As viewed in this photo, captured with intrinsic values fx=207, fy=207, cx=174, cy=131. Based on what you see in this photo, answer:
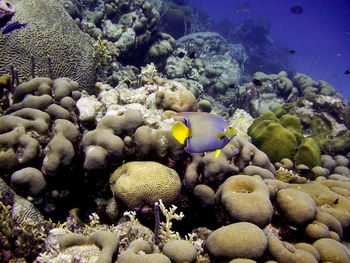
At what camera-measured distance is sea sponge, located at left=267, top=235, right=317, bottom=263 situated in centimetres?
222

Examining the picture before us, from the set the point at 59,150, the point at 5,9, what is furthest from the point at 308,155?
the point at 5,9

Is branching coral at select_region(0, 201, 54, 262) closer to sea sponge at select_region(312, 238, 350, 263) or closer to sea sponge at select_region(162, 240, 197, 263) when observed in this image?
sea sponge at select_region(162, 240, 197, 263)

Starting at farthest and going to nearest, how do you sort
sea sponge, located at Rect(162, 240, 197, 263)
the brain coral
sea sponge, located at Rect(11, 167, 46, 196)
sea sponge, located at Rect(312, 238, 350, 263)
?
the brain coral < sea sponge, located at Rect(11, 167, 46, 196) < sea sponge, located at Rect(312, 238, 350, 263) < sea sponge, located at Rect(162, 240, 197, 263)

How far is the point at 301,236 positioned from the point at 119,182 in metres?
2.54

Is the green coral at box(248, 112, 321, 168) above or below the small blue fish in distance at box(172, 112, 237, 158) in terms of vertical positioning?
below

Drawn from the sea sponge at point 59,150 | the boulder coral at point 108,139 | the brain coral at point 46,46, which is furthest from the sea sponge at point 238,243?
the brain coral at point 46,46

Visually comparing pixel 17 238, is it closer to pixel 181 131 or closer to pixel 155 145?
pixel 155 145

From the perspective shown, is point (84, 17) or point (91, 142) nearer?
point (91, 142)

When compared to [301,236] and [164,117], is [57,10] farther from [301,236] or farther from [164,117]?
[301,236]

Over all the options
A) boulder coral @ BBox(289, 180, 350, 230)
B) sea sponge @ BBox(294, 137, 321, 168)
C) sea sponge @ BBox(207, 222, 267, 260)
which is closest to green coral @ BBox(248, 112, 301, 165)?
sea sponge @ BBox(294, 137, 321, 168)

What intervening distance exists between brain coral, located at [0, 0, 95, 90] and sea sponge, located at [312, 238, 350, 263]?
5.88 m

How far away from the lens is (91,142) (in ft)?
10.1

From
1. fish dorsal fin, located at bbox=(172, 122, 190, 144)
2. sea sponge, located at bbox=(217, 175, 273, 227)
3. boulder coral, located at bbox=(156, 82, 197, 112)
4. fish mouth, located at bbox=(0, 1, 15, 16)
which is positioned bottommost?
sea sponge, located at bbox=(217, 175, 273, 227)

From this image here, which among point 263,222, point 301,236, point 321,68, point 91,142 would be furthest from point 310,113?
point 321,68
